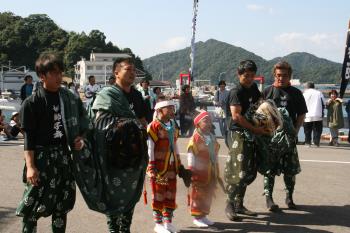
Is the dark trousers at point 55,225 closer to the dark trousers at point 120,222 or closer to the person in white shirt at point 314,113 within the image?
the dark trousers at point 120,222

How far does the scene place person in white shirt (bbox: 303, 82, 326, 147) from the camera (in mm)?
12641

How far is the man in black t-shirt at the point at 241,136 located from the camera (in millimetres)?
5242

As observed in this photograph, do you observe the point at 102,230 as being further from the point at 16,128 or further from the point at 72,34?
the point at 72,34

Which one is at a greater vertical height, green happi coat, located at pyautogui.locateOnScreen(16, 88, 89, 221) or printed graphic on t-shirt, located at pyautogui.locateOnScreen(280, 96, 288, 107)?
printed graphic on t-shirt, located at pyautogui.locateOnScreen(280, 96, 288, 107)

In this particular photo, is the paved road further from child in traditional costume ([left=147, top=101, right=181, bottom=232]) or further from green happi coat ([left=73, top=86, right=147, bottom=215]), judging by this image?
green happi coat ([left=73, top=86, right=147, bottom=215])

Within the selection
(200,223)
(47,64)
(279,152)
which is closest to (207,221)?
(200,223)

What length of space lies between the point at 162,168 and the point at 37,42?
10219 cm

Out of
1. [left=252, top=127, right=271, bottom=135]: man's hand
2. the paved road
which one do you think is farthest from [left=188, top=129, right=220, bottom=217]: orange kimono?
[left=252, top=127, right=271, bottom=135]: man's hand

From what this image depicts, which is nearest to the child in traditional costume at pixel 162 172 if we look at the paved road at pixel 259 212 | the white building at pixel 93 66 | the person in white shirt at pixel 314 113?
the paved road at pixel 259 212

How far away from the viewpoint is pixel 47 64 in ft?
12.1

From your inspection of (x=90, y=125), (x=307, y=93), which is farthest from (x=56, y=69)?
(x=307, y=93)

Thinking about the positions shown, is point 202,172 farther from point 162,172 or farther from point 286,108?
point 286,108

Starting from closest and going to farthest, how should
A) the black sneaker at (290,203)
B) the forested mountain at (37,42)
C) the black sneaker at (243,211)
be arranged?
the black sneaker at (243,211), the black sneaker at (290,203), the forested mountain at (37,42)

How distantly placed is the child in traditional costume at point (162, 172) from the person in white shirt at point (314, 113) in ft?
27.7
